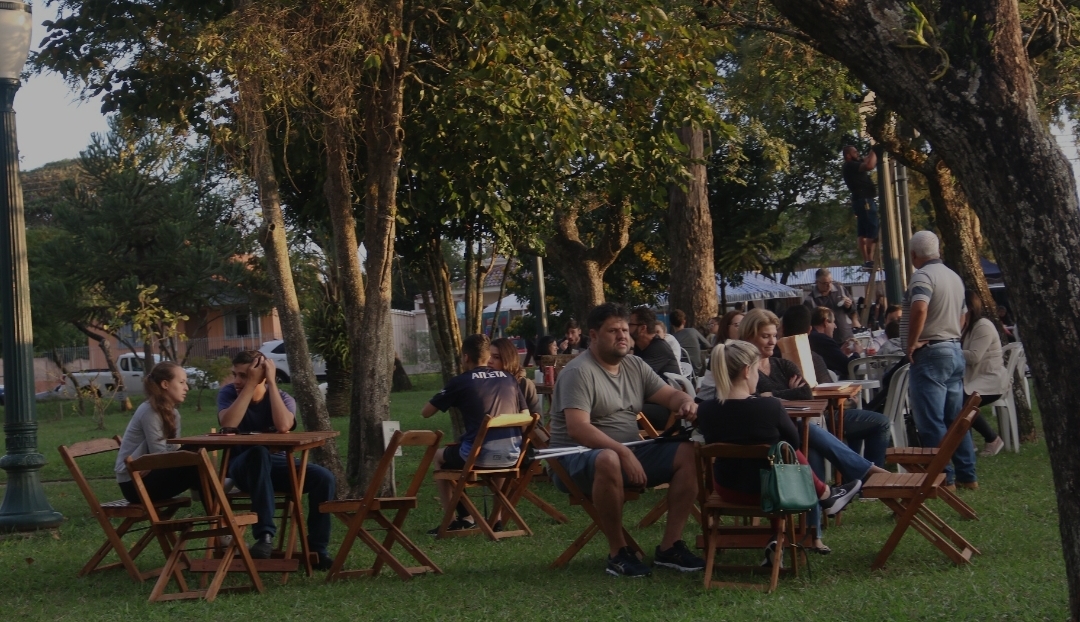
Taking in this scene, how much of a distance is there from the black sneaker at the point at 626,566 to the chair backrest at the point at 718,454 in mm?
525

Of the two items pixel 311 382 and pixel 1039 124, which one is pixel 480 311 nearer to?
pixel 311 382

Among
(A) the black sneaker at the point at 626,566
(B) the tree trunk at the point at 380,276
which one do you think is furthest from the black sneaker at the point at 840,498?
(B) the tree trunk at the point at 380,276

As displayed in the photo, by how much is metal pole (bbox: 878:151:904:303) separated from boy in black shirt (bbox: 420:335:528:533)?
561cm

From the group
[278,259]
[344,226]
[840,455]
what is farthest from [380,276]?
[840,455]

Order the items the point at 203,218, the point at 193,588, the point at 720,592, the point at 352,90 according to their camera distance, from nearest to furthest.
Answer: the point at 720,592
the point at 193,588
the point at 352,90
the point at 203,218

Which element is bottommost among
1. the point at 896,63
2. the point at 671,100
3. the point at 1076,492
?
the point at 1076,492

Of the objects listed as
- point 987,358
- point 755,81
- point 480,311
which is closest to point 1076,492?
point 987,358

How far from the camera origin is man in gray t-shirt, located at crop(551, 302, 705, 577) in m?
6.50

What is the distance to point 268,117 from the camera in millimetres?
10812

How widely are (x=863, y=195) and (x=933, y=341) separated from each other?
18.7ft

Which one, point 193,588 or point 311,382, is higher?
point 311,382

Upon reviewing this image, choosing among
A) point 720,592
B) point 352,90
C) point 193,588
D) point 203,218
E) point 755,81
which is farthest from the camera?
point 203,218

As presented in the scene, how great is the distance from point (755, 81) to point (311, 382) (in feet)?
19.9

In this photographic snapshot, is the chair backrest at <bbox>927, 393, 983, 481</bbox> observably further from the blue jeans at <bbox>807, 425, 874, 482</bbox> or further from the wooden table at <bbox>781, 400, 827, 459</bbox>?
the wooden table at <bbox>781, 400, 827, 459</bbox>
